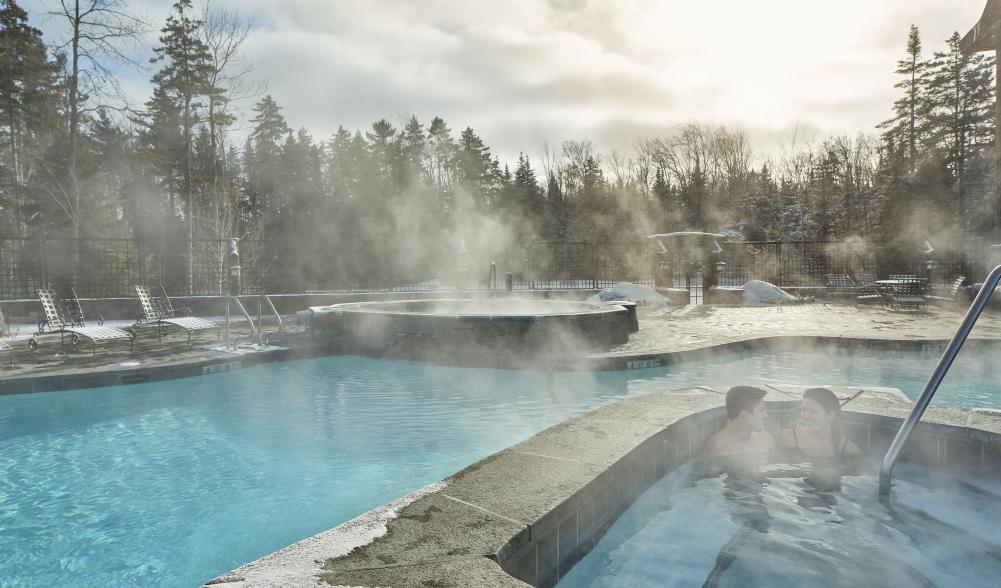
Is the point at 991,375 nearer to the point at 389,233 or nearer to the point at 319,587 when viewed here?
the point at 319,587

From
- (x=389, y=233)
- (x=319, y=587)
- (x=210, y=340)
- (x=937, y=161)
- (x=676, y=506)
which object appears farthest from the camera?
(x=389, y=233)

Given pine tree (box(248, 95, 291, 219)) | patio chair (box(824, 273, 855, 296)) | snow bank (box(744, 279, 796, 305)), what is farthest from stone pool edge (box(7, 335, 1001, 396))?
pine tree (box(248, 95, 291, 219))

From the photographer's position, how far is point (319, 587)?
1654 mm

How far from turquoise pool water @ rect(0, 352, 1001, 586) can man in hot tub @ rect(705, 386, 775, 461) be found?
186 centimetres

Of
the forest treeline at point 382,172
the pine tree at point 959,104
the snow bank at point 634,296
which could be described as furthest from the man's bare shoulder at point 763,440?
the pine tree at point 959,104

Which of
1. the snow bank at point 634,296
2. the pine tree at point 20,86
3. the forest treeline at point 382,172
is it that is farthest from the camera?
the forest treeline at point 382,172

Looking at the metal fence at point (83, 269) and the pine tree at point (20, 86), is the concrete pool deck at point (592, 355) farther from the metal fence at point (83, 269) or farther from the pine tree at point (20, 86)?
the pine tree at point (20, 86)

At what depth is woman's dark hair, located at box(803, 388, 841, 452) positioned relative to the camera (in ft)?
12.9

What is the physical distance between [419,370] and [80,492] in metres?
4.24

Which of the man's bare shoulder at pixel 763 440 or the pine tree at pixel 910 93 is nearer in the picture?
the man's bare shoulder at pixel 763 440

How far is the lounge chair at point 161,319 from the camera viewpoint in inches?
340

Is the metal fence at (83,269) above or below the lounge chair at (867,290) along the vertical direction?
above

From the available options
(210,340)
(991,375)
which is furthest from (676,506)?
(210,340)

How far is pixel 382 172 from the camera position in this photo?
38.4 metres
